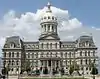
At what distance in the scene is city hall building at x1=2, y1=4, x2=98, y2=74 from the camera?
151500 millimetres

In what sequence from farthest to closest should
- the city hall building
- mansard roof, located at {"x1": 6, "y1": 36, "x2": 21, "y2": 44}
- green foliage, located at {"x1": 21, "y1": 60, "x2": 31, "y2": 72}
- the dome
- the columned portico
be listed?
the dome → mansard roof, located at {"x1": 6, "y1": 36, "x2": 21, "y2": 44} → the city hall building → the columned portico → green foliage, located at {"x1": 21, "y1": 60, "x2": 31, "y2": 72}

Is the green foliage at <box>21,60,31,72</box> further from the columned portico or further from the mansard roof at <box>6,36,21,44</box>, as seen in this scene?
the mansard roof at <box>6,36,21,44</box>

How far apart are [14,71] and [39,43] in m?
17.1

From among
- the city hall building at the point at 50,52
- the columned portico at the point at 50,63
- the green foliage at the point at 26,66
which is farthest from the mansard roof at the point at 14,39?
the columned portico at the point at 50,63

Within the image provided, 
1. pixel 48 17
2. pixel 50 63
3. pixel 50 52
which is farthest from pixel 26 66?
pixel 48 17

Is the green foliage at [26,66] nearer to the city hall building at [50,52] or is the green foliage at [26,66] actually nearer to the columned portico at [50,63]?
the city hall building at [50,52]

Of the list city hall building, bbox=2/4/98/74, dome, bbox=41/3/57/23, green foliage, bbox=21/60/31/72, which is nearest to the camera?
green foliage, bbox=21/60/31/72

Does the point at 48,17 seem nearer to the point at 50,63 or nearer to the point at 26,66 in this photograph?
the point at 50,63

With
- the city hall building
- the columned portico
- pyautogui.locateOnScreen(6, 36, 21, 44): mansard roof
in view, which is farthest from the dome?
the columned portico

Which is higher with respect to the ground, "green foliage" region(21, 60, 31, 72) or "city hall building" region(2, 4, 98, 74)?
"city hall building" region(2, 4, 98, 74)

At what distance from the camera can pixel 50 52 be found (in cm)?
15500

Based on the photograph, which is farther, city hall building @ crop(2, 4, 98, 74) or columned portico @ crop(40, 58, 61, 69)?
city hall building @ crop(2, 4, 98, 74)

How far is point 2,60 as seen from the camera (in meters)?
155

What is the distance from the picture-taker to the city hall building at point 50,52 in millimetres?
→ 151500
